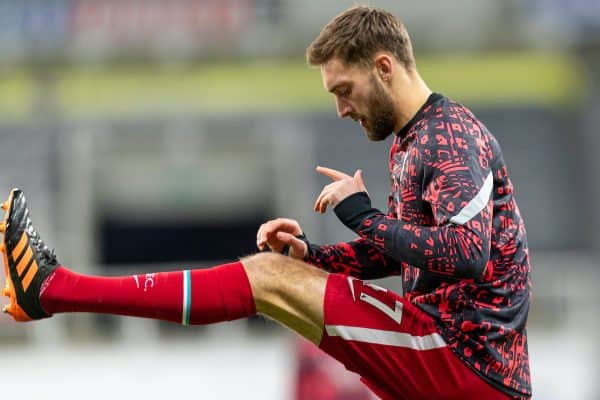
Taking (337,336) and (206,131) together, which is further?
(206,131)

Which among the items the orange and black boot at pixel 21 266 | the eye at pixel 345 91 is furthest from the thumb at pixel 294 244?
the orange and black boot at pixel 21 266

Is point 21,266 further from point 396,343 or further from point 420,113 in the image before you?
point 420,113

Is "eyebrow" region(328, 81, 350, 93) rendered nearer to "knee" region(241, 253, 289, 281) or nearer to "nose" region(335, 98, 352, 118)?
"nose" region(335, 98, 352, 118)

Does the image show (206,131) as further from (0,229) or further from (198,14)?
(0,229)

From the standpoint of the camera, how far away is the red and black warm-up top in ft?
10.4

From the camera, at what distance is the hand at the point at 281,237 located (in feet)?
11.6

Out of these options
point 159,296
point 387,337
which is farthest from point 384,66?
point 159,296

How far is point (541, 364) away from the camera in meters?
8.49

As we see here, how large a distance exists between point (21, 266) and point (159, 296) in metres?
0.39

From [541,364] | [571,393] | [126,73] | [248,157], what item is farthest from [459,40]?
[571,393]

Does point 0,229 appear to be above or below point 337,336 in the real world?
above

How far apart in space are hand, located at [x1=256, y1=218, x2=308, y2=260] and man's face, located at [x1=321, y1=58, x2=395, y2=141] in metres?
0.37

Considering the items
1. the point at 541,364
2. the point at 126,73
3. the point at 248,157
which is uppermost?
the point at 126,73

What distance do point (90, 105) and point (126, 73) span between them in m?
0.54
